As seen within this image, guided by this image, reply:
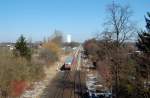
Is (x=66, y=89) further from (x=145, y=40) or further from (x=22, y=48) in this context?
(x=145, y=40)

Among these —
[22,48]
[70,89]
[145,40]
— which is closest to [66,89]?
[70,89]

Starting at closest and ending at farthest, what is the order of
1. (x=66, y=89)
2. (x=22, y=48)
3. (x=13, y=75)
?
(x=13, y=75)
(x=66, y=89)
(x=22, y=48)

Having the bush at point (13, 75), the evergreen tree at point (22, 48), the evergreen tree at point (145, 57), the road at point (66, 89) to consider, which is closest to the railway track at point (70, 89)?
the road at point (66, 89)

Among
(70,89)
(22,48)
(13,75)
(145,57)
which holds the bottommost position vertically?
(70,89)

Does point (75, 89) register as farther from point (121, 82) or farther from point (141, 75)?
point (141, 75)

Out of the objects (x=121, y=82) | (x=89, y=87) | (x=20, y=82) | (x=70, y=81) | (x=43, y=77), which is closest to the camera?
(x=121, y=82)

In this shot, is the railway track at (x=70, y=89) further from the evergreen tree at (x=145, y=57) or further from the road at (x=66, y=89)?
the evergreen tree at (x=145, y=57)

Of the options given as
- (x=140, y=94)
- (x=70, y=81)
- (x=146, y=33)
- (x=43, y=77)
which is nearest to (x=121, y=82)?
(x=140, y=94)

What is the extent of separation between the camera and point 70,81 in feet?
151

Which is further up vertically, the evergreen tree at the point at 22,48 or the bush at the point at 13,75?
the evergreen tree at the point at 22,48

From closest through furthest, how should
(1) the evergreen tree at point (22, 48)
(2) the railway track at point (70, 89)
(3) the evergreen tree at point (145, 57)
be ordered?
(3) the evergreen tree at point (145, 57) → (2) the railway track at point (70, 89) → (1) the evergreen tree at point (22, 48)

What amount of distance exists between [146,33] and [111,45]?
8.31 meters

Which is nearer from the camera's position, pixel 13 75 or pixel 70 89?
pixel 13 75

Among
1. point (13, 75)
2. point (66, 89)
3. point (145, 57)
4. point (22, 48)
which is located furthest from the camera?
point (22, 48)
